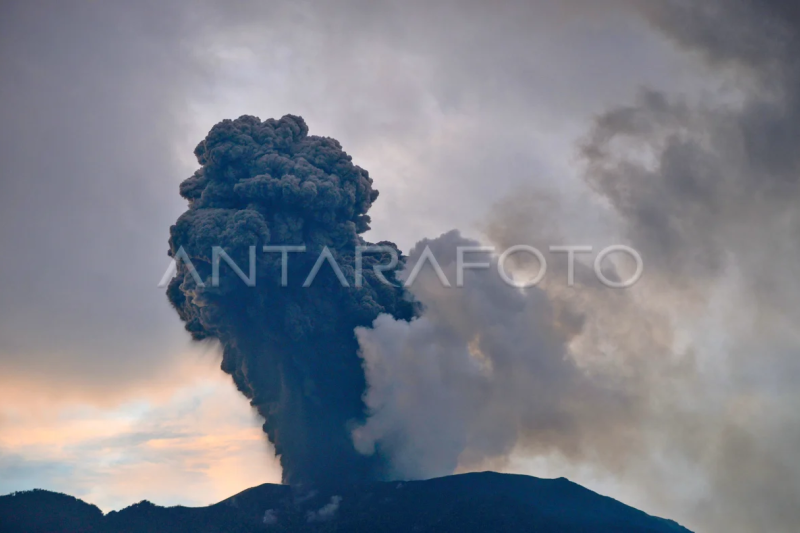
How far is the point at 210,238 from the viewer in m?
47.1

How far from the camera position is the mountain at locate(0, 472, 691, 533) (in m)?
56.3

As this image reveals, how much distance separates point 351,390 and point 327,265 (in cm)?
1139

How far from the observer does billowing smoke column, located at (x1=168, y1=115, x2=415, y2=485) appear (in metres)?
48.1

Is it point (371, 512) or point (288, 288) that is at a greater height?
point (288, 288)

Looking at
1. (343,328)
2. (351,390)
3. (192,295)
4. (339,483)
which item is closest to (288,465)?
(339,483)

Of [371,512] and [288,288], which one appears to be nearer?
[288,288]

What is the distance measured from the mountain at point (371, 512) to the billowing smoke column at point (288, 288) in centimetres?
365

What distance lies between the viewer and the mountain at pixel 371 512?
5631 cm

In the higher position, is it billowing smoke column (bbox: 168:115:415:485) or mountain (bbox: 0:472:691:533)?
billowing smoke column (bbox: 168:115:415:485)

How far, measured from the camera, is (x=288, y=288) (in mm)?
50625

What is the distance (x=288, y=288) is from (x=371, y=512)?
23.0m

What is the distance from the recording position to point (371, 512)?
56.5 m

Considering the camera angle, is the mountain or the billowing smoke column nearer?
the billowing smoke column

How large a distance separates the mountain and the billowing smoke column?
3.65m
